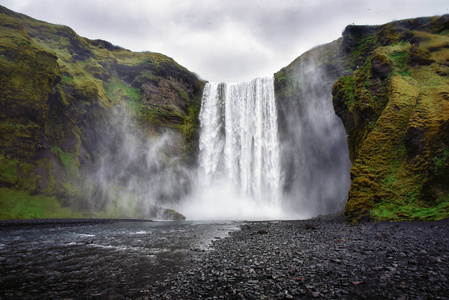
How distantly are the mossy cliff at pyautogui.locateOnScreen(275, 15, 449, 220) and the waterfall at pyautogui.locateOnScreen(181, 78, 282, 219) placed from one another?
19.8 meters

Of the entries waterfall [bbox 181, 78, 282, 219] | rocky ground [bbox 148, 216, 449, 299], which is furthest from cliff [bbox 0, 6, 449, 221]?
rocky ground [bbox 148, 216, 449, 299]

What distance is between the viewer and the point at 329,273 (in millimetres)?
5531

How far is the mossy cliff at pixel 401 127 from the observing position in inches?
480

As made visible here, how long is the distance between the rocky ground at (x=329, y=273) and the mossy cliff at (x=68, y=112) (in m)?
26.5

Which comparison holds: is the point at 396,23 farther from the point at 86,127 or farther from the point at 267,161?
the point at 86,127

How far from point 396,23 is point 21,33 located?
171 ft

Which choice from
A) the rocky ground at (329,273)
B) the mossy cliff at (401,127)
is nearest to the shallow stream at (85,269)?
the rocky ground at (329,273)

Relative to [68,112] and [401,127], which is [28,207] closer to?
[68,112]

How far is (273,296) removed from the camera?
473 centimetres

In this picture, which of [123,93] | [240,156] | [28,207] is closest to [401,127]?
[240,156]

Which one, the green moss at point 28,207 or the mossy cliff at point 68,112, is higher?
the mossy cliff at point 68,112

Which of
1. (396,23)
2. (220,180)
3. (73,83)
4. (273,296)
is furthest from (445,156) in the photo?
(73,83)

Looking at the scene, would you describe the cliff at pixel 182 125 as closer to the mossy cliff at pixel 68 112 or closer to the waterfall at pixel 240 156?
the mossy cliff at pixel 68 112

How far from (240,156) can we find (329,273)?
3914 cm
